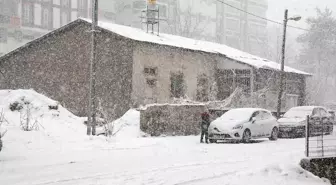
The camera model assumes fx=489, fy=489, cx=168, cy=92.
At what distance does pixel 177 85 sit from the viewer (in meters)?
31.7

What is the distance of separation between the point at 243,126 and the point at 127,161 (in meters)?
8.86

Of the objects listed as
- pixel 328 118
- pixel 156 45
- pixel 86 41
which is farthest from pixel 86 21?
pixel 328 118

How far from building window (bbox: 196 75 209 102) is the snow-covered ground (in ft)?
39.3

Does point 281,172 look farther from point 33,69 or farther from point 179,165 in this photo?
point 33,69

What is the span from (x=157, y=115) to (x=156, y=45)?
7.66 metres

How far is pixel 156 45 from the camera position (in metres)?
29.3

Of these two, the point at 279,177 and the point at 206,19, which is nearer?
the point at 279,177

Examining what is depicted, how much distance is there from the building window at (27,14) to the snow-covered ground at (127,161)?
1170 inches

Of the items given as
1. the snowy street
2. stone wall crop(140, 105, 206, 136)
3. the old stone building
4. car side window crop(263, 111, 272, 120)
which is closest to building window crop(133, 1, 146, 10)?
the old stone building

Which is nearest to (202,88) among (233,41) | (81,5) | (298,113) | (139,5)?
(298,113)

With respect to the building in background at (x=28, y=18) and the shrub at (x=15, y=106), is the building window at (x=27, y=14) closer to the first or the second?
the building in background at (x=28, y=18)

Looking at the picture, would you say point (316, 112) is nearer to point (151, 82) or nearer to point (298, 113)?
point (298, 113)

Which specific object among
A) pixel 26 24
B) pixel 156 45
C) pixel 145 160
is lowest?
pixel 145 160

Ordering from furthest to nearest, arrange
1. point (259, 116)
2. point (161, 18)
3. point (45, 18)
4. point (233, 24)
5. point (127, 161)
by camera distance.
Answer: point (233, 24), point (161, 18), point (45, 18), point (259, 116), point (127, 161)
